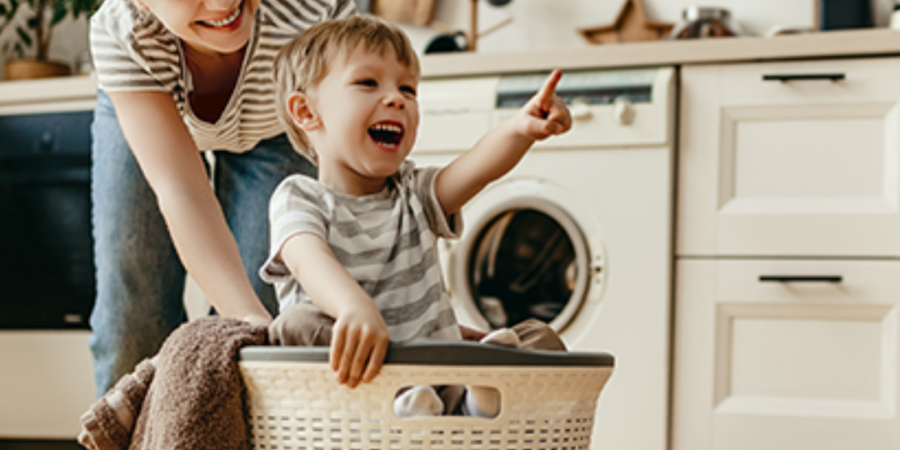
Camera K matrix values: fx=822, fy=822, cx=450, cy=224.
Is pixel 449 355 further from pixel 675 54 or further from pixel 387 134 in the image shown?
pixel 675 54

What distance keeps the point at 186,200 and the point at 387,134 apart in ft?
0.83

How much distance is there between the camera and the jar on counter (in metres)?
2.00

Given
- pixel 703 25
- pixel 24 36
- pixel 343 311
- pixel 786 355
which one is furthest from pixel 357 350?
pixel 24 36

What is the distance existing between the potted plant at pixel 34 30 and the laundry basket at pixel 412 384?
195cm

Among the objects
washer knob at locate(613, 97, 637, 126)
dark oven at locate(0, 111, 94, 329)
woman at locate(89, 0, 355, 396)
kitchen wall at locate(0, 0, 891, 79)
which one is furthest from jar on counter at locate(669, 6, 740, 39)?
dark oven at locate(0, 111, 94, 329)

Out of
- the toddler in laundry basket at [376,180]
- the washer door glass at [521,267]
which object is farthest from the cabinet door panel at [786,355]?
the toddler in laundry basket at [376,180]

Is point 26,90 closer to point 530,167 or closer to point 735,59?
point 530,167

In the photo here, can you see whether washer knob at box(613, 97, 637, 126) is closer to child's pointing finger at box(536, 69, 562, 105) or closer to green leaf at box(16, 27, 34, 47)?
child's pointing finger at box(536, 69, 562, 105)

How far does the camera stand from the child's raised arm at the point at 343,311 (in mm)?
637

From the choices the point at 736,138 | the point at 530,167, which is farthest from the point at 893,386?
the point at 530,167

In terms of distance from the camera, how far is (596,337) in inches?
68.6

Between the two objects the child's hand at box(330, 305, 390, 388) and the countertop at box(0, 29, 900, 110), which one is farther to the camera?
the countertop at box(0, 29, 900, 110)

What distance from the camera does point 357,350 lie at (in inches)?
25.0

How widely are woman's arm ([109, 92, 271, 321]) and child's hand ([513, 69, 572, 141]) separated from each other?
35 cm
